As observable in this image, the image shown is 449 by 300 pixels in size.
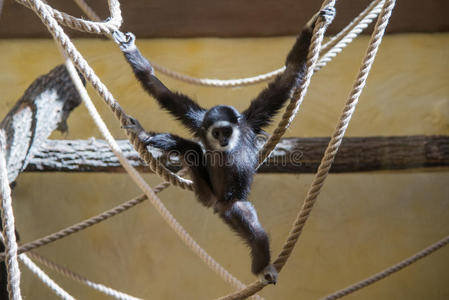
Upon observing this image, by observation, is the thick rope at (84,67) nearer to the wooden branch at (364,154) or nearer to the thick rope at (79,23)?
the thick rope at (79,23)

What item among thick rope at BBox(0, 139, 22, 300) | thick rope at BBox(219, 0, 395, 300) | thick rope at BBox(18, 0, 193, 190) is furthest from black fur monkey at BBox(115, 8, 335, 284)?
thick rope at BBox(0, 139, 22, 300)

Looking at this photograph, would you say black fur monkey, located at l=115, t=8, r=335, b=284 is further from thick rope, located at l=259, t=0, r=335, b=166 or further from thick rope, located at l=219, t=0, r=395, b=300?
thick rope, located at l=219, t=0, r=395, b=300

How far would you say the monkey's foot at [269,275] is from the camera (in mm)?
2402

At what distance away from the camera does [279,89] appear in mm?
2582

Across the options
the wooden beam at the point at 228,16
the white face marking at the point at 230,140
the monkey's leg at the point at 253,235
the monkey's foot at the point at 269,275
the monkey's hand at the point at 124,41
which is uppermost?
the wooden beam at the point at 228,16

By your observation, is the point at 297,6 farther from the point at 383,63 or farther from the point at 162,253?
the point at 162,253

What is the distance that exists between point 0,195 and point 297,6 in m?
3.18

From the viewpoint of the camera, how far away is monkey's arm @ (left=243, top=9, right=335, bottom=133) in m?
2.47

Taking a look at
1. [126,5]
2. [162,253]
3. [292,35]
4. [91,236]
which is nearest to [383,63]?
[292,35]

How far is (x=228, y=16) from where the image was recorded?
4.59m

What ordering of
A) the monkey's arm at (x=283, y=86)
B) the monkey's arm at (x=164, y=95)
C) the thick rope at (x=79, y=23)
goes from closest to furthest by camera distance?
the thick rope at (x=79, y=23) < the monkey's arm at (x=283, y=86) < the monkey's arm at (x=164, y=95)

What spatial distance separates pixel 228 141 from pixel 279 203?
2.16 m

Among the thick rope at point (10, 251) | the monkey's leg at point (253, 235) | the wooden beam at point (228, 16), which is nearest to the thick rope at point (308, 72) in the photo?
the monkey's leg at point (253, 235)

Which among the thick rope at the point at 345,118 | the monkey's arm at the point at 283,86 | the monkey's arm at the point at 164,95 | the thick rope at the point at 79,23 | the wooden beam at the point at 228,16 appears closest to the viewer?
the thick rope at the point at 345,118
